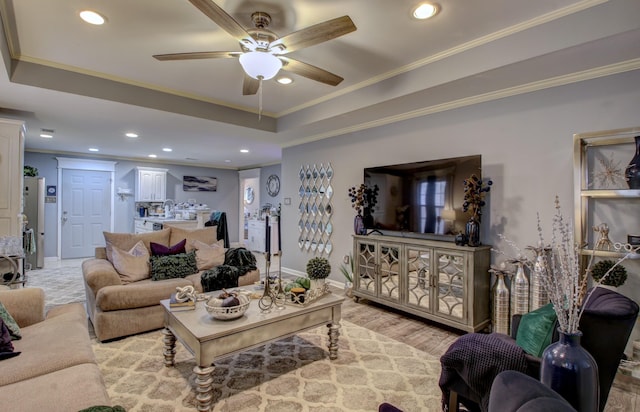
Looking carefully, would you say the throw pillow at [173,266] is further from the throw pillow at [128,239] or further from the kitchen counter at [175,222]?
the kitchen counter at [175,222]

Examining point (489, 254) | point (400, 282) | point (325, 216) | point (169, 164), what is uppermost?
point (169, 164)

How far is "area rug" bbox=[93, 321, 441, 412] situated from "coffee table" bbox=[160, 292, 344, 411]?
158 millimetres

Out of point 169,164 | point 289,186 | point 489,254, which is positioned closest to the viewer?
point 489,254

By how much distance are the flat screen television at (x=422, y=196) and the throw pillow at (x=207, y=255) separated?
1.87m

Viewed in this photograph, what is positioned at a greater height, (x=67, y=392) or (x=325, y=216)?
(x=325, y=216)

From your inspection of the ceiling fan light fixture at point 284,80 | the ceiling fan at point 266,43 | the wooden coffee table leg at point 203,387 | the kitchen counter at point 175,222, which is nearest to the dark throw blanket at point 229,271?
the wooden coffee table leg at point 203,387

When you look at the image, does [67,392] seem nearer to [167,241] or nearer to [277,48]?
[277,48]

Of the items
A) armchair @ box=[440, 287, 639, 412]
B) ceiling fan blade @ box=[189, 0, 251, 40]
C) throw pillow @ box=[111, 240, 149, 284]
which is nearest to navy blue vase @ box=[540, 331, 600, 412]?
armchair @ box=[440, 287, 639, 412]

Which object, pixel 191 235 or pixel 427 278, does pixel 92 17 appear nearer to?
pixel 191 235

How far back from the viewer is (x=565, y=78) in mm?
2689

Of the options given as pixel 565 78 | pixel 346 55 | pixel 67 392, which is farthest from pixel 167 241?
pixel 565 78

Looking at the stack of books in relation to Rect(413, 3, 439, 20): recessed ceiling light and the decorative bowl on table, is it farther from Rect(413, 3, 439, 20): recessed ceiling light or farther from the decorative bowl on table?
Rect(413, 3, 439, 20): recessed ceiling light

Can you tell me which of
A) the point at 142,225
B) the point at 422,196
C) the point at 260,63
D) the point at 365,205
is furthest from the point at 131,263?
the point at 142,225

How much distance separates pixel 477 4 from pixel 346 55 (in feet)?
3.52
